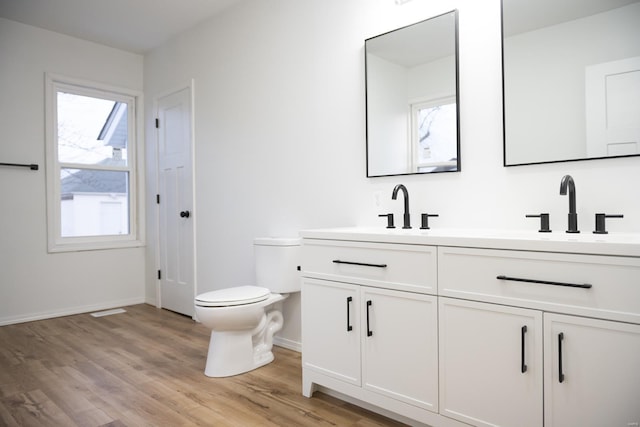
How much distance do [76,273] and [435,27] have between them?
379 cm

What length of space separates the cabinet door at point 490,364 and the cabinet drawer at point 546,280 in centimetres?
5

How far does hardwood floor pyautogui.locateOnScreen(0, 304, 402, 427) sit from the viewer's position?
1.91 meters

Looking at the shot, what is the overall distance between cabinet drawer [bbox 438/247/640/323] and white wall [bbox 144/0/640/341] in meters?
0.46

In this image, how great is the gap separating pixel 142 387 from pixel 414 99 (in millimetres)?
2140

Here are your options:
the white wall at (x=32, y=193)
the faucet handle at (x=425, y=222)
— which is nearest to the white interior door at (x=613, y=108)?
the faucet handle at (x=425, y=222)

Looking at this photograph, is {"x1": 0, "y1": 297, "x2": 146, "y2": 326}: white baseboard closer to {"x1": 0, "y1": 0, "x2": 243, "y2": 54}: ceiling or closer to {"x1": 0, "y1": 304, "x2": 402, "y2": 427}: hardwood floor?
{"x1": 0, "y1": 304, "x2": 402, "y2": 427}: hardwood floor

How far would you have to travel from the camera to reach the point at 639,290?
1199 mm

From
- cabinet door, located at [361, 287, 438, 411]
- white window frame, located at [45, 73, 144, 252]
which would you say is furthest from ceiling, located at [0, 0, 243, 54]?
cabinet door, located at [361, 287, 438, 411]

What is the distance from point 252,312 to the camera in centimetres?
241

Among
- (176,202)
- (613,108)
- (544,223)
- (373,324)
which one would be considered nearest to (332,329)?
(373,324)

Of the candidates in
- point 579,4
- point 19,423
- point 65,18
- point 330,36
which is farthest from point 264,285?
point 65,18

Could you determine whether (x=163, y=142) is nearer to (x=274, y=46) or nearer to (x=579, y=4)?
(x=274, y=46)

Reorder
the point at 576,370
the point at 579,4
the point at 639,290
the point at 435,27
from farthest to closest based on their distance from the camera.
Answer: the point at 435,27, the point at 579,4, the point at 576,370, the point at 639,290

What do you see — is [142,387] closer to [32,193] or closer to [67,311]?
[67,311]
